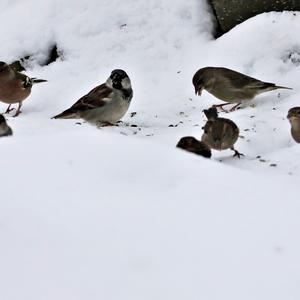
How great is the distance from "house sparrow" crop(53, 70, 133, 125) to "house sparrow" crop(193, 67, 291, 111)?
32.4 inches

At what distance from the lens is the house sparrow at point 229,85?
7672mm

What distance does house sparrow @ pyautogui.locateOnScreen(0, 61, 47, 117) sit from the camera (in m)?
8.33

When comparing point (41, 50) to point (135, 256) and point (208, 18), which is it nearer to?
point (208, 18)

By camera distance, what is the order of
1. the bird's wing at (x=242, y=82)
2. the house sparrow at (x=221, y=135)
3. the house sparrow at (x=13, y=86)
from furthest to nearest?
the house sparrow at (x=13, y=86), the bird's wing at (x=242, y=82), the house sparrow at (x=221, y=135)

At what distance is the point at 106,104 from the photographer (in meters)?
7.41

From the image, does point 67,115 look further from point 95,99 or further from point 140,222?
point 140,222

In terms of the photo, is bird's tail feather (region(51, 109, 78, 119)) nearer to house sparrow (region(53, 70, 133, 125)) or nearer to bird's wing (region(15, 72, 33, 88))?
house sparrow (region(53, 70, 133, 125))

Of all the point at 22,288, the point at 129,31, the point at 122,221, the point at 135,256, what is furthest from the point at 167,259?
the point at 129,31

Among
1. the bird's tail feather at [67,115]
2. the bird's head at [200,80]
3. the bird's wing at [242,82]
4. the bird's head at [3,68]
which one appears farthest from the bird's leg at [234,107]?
the bird's head at [3,68]

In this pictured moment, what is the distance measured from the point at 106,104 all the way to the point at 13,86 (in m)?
1.43

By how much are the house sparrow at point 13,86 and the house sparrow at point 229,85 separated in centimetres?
190

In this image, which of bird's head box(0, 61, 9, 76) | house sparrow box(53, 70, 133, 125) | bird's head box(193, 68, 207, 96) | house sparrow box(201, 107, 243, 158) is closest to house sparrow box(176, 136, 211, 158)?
house sparrow box(201, 107, 243, 158)

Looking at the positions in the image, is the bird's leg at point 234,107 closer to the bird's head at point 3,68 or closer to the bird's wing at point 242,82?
the bird's wing at point 242,82

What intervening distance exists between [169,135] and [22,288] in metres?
4.20
